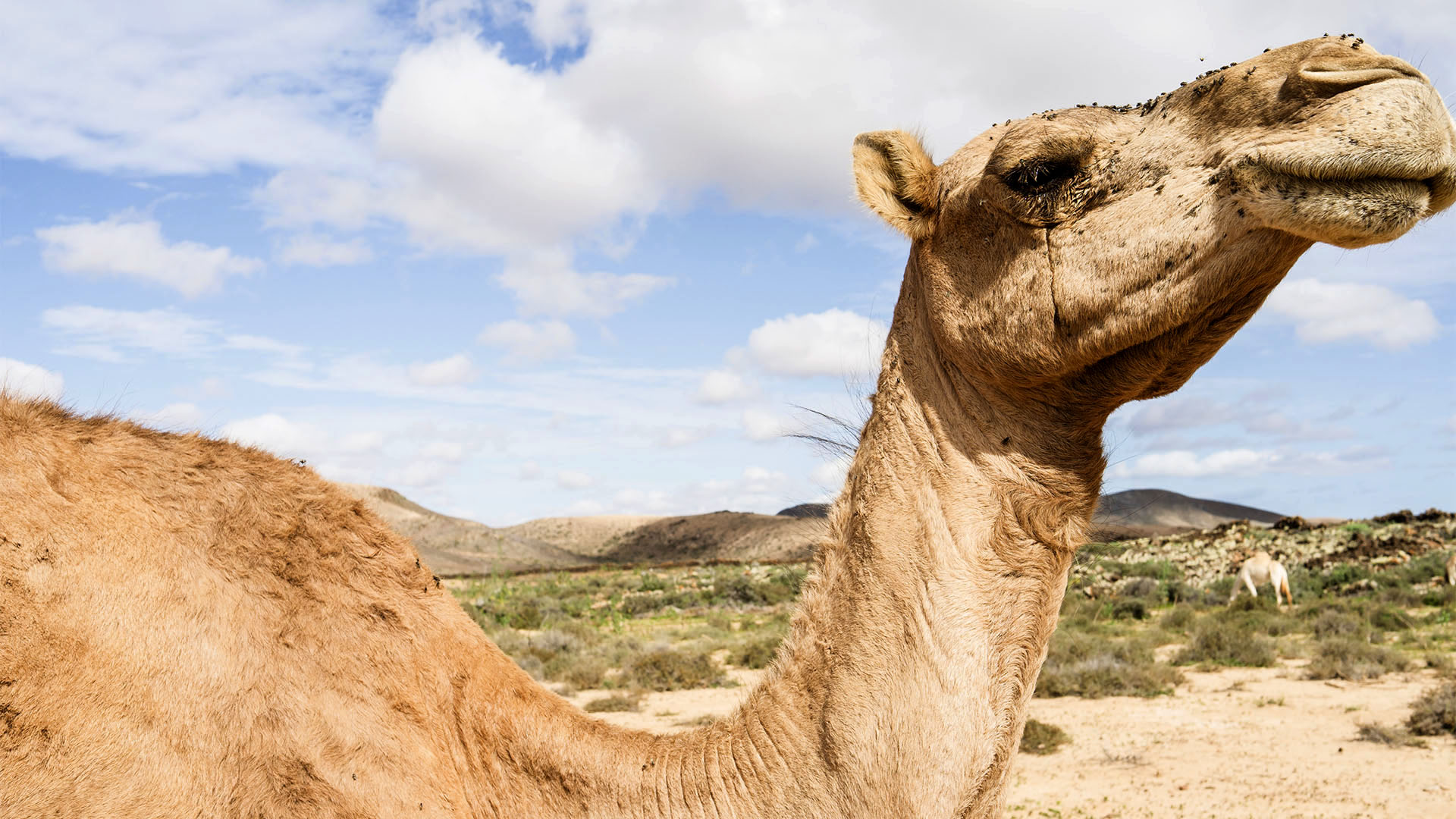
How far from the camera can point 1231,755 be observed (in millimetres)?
10875

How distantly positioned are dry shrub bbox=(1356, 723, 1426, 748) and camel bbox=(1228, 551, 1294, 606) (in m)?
12.1

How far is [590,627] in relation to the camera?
2406 cm

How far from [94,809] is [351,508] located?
1.06m

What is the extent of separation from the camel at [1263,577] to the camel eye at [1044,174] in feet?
75.3

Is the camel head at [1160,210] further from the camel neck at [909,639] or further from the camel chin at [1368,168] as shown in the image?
the camel neck at [909,639]

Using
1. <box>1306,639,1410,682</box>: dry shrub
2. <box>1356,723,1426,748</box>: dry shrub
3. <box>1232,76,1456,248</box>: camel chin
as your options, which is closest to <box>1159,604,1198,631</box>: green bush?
<box>1306,639,1410,682</box>: dry shrub

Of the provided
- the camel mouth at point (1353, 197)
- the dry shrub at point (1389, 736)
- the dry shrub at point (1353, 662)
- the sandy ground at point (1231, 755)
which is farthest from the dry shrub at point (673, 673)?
the camel mouth at point (1353, 197)

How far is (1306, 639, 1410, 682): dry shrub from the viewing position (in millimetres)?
14375

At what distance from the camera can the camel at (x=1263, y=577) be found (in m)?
22.7

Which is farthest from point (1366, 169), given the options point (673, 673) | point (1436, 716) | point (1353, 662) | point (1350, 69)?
point (1353, 662)

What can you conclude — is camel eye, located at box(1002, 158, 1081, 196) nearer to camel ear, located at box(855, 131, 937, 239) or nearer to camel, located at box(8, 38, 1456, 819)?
camel, located at box(8, 38, 1456, 819)

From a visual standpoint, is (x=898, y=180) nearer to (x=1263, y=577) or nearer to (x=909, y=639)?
(x=909, y=639)

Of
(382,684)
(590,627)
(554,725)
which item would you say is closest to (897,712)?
(554,725)

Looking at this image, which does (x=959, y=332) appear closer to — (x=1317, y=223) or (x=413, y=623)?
(x=1317, y=223)
